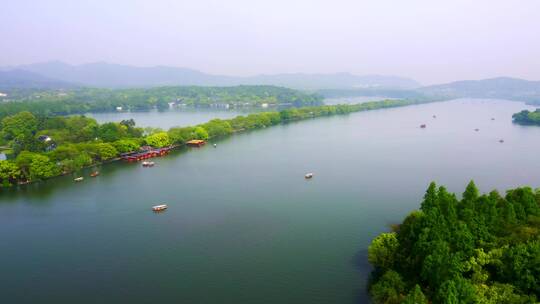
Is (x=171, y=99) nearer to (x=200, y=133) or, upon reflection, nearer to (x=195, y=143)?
(x=200, y=133)

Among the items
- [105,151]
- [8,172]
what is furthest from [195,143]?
[8,172]

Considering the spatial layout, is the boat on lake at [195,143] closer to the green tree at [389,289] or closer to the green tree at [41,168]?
the green tree at [41,168]

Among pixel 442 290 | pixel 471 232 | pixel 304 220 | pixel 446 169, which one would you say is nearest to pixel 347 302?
pixel 442 290

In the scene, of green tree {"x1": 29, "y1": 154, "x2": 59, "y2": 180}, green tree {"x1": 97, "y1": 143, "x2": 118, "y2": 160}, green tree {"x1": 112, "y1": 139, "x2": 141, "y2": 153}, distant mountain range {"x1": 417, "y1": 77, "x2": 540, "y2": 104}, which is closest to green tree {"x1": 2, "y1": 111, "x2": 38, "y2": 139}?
green tree {"x1": 112, "y1": 139, "x2": 141, "y2": 153}

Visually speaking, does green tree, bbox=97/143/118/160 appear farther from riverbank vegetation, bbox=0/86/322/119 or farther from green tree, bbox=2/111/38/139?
riverbank vegetation, bbox=0/86/322/119

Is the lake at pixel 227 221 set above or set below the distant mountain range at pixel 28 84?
below

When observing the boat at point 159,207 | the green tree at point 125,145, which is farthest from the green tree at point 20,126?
the boat at point 159,207
